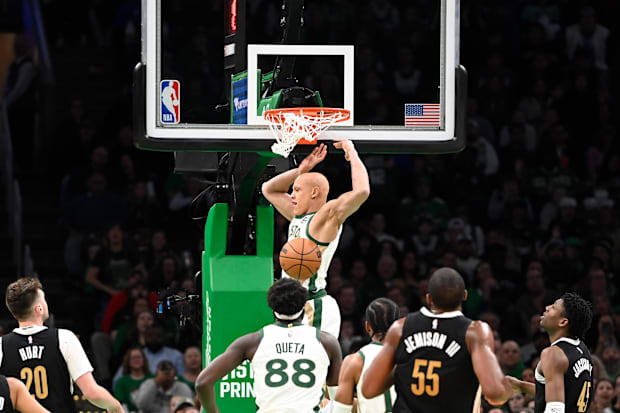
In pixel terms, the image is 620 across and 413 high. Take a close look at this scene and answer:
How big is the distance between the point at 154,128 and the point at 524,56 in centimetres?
914

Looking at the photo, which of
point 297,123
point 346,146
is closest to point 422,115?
point 346,146

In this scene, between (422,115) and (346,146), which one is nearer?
(346,146)

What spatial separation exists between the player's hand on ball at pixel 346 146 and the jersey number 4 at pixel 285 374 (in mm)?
2173

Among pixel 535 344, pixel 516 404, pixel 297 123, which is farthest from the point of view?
pixel 535 344

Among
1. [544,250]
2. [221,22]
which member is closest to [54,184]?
[221,22]

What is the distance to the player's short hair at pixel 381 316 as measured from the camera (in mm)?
8148

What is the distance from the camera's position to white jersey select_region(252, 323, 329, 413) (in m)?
7.75

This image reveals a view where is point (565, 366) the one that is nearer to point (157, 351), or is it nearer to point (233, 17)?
point (233, 17)

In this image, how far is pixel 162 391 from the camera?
12.6 metres

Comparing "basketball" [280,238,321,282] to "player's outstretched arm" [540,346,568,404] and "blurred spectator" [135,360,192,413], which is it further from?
"blurred spectator" [135,360,192,413]

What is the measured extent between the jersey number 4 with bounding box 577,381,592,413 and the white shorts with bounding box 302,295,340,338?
1.93 m

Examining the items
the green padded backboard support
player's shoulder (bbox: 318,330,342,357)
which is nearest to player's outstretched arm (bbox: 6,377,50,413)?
player's shoulder (bbox: 318,330,342,357)

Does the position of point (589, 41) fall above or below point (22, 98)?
above

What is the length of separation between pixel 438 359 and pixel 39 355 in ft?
8.00
